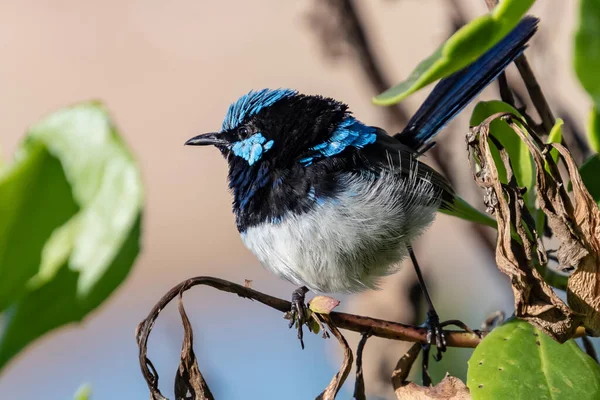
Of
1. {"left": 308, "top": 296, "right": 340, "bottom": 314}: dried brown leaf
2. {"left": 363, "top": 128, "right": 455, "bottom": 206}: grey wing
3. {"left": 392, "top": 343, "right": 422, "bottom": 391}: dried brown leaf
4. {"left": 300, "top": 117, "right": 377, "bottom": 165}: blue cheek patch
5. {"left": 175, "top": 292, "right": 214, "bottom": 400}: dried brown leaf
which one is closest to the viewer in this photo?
{"left": 175, "top": 292, "right": 214, "bottom": 400}: dried brown leaf

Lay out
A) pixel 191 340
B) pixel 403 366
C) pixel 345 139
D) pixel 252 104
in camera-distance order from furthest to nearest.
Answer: pixel 252 104, pixel 345 139, pixel 403 366, pixel 191 340

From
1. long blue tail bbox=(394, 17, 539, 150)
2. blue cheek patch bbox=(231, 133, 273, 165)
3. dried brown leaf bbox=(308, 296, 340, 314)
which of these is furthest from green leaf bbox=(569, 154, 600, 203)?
blue cheek patch bbox=(231, 133, 273, 165)

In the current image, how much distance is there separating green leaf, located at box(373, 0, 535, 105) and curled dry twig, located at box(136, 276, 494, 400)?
17.3 inches

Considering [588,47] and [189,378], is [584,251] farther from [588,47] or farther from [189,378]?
[189,378]

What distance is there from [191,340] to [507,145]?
2.65ft

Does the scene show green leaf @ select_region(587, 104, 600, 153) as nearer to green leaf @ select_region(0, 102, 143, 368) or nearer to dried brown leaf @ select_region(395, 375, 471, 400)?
dried brown leaf @ select_region(395, 375, 471, 400)

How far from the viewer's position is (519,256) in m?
1.37

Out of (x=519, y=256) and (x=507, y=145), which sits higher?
(x=507, y=145)

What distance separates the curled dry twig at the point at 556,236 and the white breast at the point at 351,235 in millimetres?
1476

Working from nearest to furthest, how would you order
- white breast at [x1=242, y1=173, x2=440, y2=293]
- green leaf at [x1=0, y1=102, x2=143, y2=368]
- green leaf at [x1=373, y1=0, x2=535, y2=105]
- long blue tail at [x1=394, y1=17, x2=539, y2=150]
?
green leaf at [x1=0, y1=102, x2=143, y2=368], green leaf at [x1=373, y1=0, x2=535, y2=105], long blue tail at [x1=394, y1=17, x2=539, y2=150], white breast at [x1=242, y1=173, x2=440, y2=293]

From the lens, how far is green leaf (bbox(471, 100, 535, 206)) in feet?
5.13

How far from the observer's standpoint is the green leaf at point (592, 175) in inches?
57.5

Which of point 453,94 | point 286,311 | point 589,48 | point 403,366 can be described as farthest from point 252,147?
point 589,48

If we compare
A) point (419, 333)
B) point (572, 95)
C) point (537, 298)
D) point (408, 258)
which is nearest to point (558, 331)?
point (537, 298)
